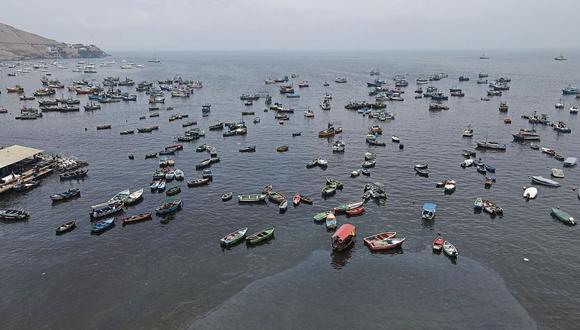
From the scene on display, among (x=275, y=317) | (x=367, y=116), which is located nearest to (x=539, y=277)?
(x=275, y=317)

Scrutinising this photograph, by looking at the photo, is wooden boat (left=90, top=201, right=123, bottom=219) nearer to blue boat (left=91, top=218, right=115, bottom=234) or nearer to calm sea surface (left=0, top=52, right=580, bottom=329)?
blue boat (left=91, top=218, right=115, bottom=234)

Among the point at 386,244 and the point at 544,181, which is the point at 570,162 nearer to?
the point at 544,181

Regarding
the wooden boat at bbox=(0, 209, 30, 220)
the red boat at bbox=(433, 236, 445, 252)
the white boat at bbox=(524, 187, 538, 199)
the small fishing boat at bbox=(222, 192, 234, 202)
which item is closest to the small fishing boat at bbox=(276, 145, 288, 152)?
the small fishing boat at bbox=(222, 192, 234, 202)

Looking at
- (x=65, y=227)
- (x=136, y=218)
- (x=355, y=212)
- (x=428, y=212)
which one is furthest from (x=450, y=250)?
(x=65, y=227)

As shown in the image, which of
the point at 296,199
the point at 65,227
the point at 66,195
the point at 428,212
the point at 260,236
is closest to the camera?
the point at 260,236

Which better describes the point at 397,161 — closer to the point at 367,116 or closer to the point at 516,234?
the point at 516,234

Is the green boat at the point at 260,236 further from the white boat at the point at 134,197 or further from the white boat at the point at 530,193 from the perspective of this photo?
the white boat at the point at 530,193

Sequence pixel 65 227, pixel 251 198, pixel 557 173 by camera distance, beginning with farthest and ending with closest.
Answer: pixel 557 173
pixel 251 198
pixel 65 227
